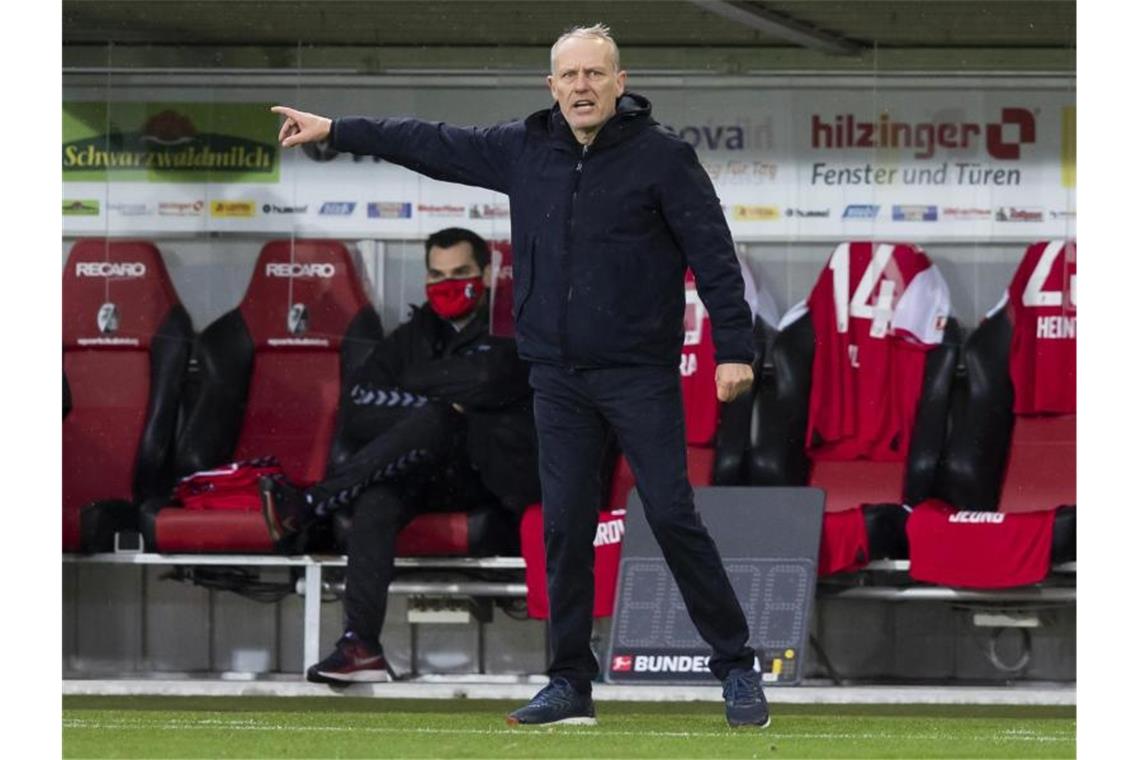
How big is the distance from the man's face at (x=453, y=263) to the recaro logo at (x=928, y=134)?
1.47 meters

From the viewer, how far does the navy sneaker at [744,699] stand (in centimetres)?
530

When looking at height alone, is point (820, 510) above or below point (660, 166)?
below

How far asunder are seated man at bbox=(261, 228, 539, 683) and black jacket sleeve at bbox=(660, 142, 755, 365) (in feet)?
8.91

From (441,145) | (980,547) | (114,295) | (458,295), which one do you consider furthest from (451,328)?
(441,145)

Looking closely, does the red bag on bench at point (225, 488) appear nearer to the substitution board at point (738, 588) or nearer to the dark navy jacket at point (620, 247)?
the substitution board at point (738, 588)

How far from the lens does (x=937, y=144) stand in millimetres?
8820

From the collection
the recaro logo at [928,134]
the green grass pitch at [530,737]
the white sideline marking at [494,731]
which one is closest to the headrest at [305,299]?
the recaro logo at [928,134]

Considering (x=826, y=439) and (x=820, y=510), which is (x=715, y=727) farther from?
(x=826, y=439)

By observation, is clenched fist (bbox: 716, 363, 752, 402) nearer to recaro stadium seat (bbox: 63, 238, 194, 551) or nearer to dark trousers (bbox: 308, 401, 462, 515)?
dark trousers (bbox: 308, 401, 462, 515)

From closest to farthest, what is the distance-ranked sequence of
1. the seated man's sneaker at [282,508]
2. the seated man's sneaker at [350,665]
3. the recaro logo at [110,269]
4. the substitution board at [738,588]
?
the substitution board at [738,588] → the seated man's sneaker at [350,665] → the seated man's sneaker at [282,508] → the recaro logo at [110,269]
